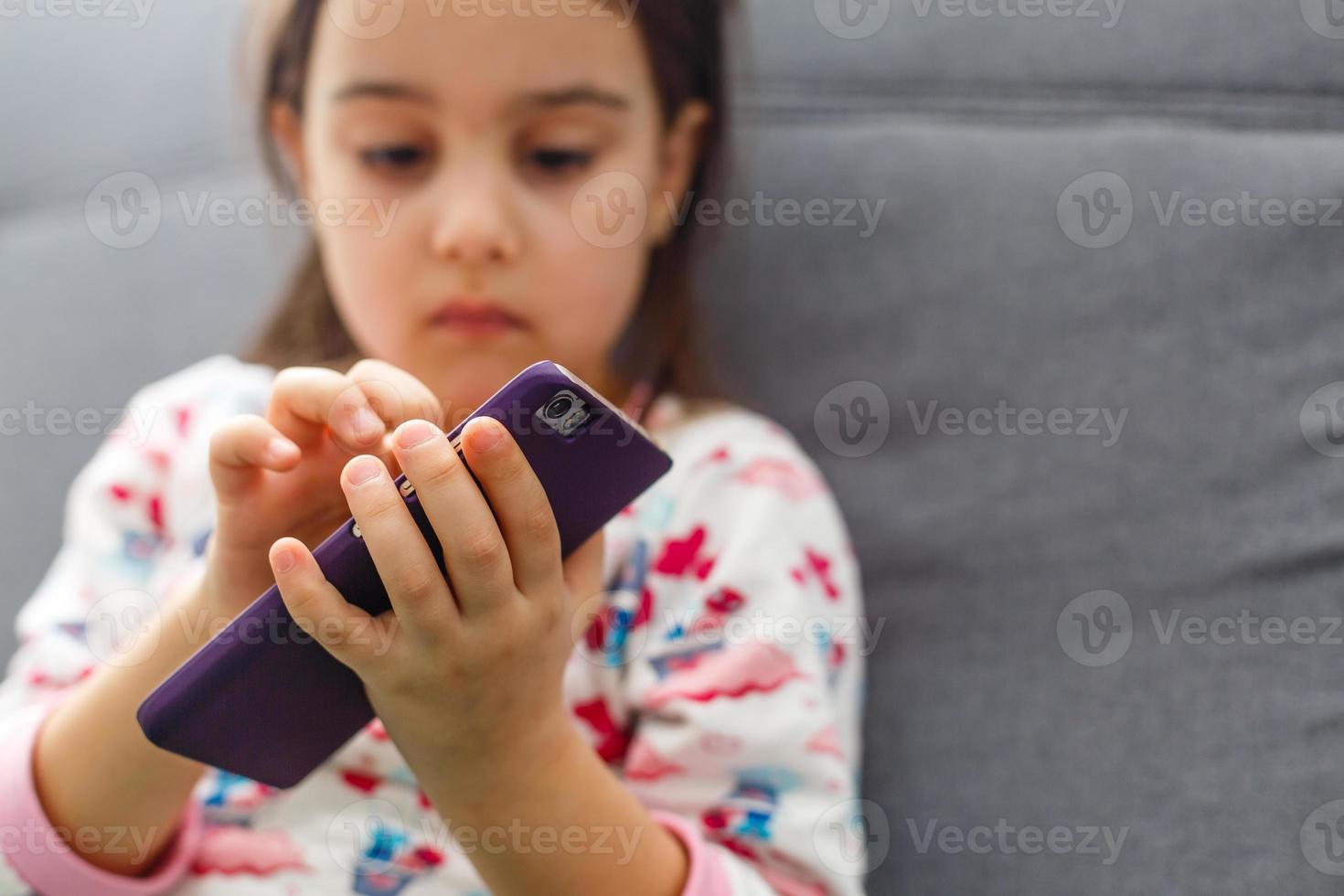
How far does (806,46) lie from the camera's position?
3.41 feet

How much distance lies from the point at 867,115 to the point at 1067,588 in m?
0.43

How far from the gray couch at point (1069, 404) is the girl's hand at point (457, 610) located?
0.35m

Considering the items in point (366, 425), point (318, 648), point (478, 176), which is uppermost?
point (478, 176)

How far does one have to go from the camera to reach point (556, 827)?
2.09 ft

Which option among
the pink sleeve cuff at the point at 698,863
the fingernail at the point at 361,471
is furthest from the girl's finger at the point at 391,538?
the pink sleeve cuff at the point at 698,863

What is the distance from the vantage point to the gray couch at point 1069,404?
2.63 feet

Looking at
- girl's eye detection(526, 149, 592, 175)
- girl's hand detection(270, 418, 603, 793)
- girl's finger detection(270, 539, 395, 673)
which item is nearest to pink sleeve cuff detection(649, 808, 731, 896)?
girl's hand detection(270, 418, 603, 793)

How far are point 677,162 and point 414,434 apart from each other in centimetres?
52

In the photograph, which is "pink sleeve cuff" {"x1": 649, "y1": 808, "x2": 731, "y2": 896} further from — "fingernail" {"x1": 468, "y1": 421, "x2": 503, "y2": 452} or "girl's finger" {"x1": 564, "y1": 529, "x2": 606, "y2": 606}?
"fingernail" {"x1": 468, "y1": 421, "x2": 503, "y2": 452}

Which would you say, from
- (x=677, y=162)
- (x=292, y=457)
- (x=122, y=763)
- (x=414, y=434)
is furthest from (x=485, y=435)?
(x=677, y=162)

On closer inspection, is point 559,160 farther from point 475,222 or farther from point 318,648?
point 318,648

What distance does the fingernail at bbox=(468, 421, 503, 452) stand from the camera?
52 cm

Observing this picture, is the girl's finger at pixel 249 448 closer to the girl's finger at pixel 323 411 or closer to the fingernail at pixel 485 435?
the girl's finger at pixel 323 411

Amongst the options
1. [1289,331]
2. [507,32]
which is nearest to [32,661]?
[507,32]
